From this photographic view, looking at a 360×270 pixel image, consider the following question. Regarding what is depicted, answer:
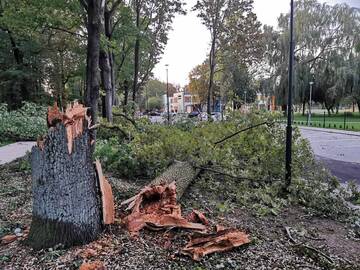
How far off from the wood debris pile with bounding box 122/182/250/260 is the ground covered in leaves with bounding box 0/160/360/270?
0.21 feet

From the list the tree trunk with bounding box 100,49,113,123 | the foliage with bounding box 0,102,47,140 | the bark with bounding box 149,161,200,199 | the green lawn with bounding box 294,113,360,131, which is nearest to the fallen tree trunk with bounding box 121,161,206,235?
the bark with bounding box 149,161,200,199

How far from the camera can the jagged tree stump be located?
2557mm

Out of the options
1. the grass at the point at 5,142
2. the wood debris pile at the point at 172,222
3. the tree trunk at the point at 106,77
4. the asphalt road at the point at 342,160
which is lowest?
the asphalt road at the point at 342,160

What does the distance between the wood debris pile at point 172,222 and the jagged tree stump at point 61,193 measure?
470 millimetres

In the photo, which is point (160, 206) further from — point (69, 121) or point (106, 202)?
point (69, 121)

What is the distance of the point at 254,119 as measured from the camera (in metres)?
6.07

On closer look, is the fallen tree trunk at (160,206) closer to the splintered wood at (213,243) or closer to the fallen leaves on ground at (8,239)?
the splintered wood at (213,243)

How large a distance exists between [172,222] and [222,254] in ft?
1.97

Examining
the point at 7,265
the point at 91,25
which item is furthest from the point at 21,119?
the point at 7,265

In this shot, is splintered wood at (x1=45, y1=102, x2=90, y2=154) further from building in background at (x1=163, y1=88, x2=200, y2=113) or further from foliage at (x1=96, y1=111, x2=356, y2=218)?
building in background at (x1=163, y1=88, x2=200, y2=113)

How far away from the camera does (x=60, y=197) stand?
2562 mm

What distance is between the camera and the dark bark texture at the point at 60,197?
2.56 meters

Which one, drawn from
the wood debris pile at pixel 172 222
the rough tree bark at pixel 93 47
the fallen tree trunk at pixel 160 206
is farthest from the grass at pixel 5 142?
the wood debris pile at pixel 172 222

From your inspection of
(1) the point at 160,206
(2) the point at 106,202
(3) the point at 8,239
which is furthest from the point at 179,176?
(3) the point at 8,239
